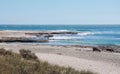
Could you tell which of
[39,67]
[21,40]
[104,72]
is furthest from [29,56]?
[21,40]

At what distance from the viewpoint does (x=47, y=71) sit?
34.2ft

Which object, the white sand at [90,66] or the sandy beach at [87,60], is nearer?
the white sand at [90,66]

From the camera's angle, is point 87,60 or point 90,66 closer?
point 90,66

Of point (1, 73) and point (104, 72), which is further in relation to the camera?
point (104, 72)

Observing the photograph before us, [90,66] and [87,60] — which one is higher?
[90,66]

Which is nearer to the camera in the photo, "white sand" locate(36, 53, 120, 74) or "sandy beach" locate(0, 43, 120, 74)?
"white sand" locate(36, 53, 120, 74)

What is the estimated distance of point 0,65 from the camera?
10781 millimetres

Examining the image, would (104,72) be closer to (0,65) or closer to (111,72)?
(111,72)

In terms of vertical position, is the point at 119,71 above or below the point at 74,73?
below

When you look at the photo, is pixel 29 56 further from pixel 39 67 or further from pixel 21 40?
pixel 21 40

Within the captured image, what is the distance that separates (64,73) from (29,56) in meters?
7.75

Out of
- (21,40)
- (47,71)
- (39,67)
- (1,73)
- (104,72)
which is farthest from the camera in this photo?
(21,40)

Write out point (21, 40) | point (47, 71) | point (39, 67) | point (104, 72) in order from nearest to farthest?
A: point (47, 71), point (39, 67), point (104, 72), point (21, 40)

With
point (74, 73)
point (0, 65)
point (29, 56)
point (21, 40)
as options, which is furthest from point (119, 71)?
point (21, 40)
